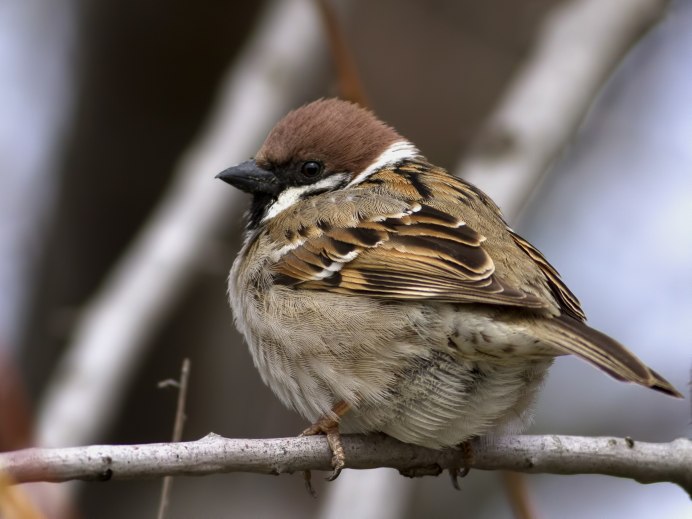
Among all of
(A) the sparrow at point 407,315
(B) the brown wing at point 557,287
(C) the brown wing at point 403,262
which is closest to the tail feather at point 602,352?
(A) the sparrow at point 407,315

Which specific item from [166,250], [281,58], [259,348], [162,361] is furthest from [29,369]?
[259,348]

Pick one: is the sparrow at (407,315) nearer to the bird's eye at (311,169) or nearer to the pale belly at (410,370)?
the pale belly at (410,370)

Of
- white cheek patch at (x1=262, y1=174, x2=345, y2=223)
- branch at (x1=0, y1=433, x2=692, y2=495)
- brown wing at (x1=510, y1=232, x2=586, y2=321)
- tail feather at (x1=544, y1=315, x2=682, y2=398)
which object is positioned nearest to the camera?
branch at (x1=0, y1=433, x2=692, y2=495)

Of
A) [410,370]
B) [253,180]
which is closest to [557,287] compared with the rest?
[410,370]

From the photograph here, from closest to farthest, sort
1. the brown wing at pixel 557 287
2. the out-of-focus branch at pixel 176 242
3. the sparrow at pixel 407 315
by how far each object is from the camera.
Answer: the sparrow at pixel 407 315, the brown wing at pixel 557 287, the out-of-focus branch at pixel 176 242

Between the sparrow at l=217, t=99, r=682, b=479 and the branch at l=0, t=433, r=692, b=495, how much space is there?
10cm

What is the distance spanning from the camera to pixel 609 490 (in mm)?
6910

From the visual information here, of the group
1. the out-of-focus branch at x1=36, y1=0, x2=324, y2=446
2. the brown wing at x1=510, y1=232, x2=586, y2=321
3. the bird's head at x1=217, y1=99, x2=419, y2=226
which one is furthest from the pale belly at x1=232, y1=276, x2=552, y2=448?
the out-of-focus branch at x1=36, y1=0, x2=324, y2=446

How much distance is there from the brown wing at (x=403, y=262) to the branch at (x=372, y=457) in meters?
0.59

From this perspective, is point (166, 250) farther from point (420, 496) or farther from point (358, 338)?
point (420, 496)

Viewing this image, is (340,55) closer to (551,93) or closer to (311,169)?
(311,169)

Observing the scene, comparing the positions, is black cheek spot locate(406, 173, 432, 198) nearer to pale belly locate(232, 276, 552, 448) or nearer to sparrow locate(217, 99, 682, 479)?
sparrow locate(217, 99, 682, 479)

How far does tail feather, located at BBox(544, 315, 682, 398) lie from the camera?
119 inches

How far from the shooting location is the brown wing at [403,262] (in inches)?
139
